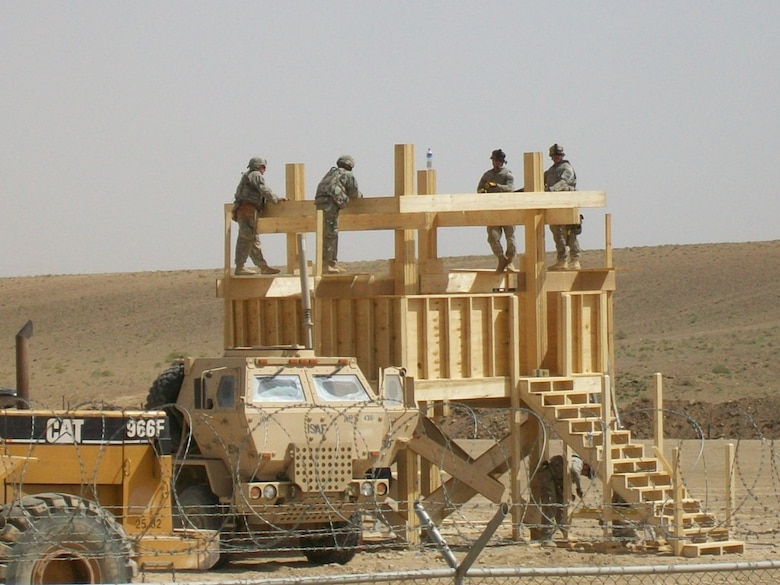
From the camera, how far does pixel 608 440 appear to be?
2070 cm

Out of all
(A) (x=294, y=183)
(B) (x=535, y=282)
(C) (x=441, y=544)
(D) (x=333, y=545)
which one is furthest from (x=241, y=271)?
(C) (x=441, y=544)

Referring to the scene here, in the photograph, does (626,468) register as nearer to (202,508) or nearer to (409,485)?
(409,485)

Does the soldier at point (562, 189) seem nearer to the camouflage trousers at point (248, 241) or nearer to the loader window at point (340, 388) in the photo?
the camouflage trousers at point (248, 241)

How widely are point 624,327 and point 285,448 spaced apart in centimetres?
5129

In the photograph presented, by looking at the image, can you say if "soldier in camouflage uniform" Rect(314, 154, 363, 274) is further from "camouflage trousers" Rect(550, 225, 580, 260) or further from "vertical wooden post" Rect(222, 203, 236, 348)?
"camouflage trousers" Rect(550, 225, 580, 260)

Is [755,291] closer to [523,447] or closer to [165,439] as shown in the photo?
[523,447]

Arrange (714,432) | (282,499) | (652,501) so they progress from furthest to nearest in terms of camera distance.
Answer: (714,432) → (652,501) → (282,499)

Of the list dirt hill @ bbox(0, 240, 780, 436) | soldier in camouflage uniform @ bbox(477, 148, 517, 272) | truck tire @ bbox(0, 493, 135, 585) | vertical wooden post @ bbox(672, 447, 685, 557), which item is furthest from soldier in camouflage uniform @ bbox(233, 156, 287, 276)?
dirt hill @ bbox(0, 240, 780, 436)

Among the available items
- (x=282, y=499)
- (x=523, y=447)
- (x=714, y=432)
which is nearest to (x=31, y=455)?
(x=282, y=499)

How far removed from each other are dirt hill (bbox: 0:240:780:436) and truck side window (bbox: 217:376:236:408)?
19230 millimetres

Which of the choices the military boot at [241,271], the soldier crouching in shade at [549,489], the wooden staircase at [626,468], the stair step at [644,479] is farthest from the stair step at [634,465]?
the military boot at [241,271]

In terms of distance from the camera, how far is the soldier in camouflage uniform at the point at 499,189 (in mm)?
24078

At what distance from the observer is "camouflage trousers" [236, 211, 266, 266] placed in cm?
2378

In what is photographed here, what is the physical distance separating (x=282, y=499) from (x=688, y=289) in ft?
195
